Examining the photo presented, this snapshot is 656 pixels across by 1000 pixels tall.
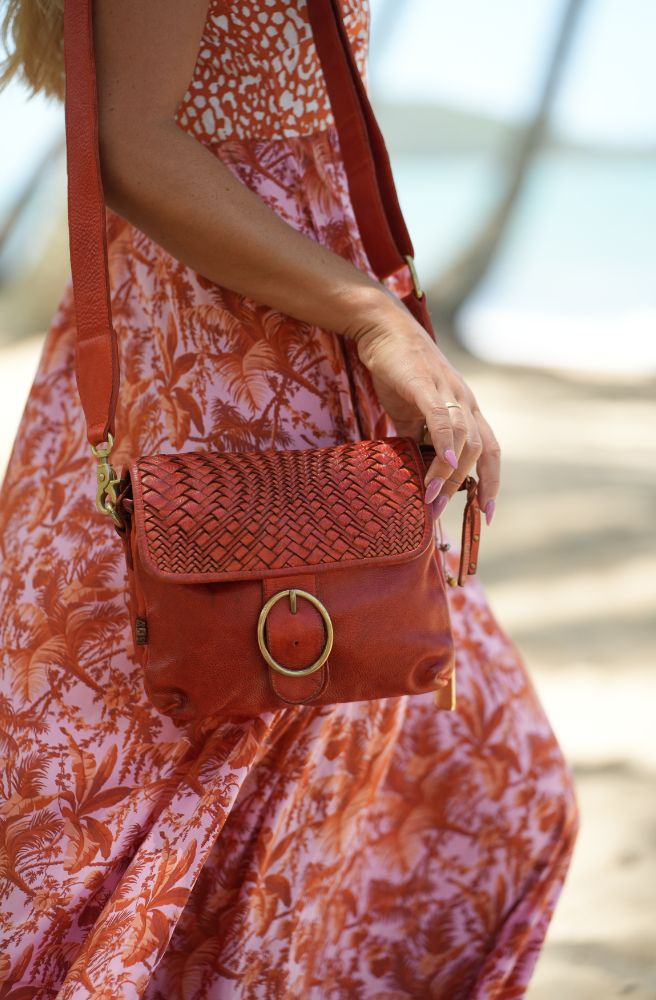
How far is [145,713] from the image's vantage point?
1.26 meters

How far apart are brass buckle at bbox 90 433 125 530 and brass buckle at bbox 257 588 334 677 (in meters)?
0.16

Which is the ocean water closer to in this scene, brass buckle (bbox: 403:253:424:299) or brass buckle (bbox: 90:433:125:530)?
brass buckle (bbox: 403:253:424:299)

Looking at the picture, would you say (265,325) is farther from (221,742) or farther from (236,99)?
(221,742)

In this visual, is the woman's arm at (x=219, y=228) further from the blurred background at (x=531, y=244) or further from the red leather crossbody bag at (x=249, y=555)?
the blurred background at (x=531, y=244)

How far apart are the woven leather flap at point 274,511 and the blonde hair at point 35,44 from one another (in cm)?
52

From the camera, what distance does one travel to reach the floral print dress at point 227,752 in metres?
1.23

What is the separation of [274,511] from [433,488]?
165 mm

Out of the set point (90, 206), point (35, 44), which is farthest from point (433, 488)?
point (35, 44)

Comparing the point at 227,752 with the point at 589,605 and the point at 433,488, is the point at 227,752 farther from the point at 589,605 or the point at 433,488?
the point at 589,605

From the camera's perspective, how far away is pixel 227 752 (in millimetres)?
1239

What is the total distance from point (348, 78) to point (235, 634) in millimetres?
605

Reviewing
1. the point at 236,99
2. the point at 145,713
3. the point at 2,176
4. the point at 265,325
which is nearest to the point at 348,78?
the point at 236,99

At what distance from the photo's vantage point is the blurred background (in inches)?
A: 151

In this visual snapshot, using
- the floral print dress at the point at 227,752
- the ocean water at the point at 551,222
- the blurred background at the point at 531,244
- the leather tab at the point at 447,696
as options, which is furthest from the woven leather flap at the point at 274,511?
the ocean water at the point at 551,222
